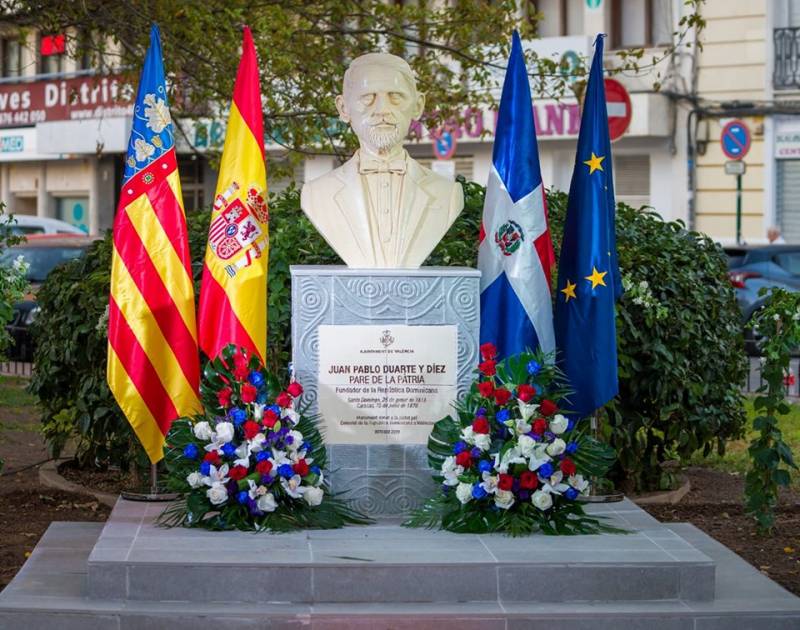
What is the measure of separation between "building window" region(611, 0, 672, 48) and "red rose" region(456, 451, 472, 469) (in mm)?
21058

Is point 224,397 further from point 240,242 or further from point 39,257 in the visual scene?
point 39,257

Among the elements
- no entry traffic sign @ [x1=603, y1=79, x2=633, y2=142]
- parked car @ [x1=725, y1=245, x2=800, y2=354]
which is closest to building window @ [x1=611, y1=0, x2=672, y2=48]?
no entry traffic sign @ [x1=603, y1=79, x2=633, y2=142]

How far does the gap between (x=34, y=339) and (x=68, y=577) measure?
3.92 meters

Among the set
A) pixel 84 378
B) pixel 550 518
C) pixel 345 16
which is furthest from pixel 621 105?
pixel 550 518

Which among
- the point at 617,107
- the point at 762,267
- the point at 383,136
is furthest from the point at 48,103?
the point at 383,136

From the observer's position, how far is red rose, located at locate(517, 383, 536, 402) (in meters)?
7.60

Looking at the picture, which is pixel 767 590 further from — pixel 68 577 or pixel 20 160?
pixel 20 160

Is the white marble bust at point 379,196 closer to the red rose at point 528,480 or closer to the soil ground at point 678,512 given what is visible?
the red rose at point 528,480

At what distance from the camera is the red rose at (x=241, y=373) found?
302 inches

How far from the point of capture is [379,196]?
8266mm

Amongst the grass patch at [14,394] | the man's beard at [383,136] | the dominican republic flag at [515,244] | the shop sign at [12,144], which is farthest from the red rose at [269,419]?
the shop sign at [12,144]

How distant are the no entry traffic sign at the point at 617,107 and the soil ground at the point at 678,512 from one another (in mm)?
8931

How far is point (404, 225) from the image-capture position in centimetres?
826

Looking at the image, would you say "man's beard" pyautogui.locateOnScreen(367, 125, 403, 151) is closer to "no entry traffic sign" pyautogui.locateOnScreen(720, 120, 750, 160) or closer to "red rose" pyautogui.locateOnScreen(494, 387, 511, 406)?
"red rose" pyautogui.locateOnScreen(494, 387, 511, 406)
